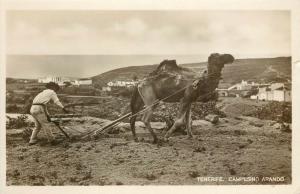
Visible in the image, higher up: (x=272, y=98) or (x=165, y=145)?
(x=272, y=98)

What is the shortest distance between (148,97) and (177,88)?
149 mm

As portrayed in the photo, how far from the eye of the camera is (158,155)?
174cm

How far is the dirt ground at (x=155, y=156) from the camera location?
173 centimetres

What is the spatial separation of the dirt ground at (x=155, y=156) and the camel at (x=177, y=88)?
0.19ft

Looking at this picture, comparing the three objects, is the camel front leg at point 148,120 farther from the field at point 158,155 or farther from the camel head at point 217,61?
the camel head at point 217,61

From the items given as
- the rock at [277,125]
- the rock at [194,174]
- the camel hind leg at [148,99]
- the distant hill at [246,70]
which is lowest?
the rock at [194,174]

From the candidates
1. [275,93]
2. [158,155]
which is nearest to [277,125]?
[275,93]

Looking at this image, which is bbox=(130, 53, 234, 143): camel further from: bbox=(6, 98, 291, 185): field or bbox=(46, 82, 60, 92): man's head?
bbox=(46, 82, 60, 92): man's head

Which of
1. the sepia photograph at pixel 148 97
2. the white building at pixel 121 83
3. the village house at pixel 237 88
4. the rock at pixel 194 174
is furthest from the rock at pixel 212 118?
the white building at pixel 121 83

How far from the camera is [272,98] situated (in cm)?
175

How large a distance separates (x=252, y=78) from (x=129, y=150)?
70cm

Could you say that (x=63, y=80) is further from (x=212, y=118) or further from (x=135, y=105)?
(x=212, y=118)
